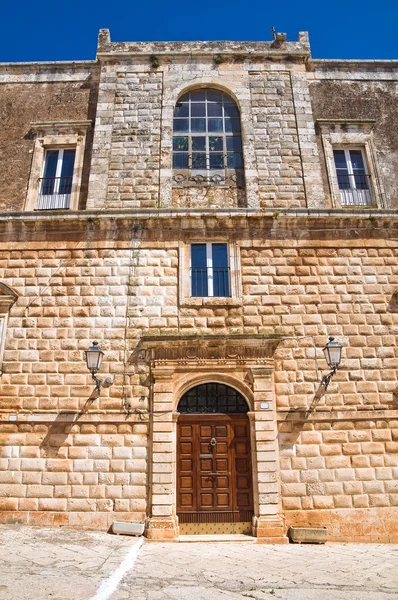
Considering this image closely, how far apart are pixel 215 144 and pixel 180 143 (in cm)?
87

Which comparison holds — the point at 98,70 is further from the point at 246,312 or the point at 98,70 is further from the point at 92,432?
the point at 92,432

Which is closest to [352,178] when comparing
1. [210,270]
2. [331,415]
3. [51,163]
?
[210,270]

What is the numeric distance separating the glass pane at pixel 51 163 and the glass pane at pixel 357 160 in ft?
24.3

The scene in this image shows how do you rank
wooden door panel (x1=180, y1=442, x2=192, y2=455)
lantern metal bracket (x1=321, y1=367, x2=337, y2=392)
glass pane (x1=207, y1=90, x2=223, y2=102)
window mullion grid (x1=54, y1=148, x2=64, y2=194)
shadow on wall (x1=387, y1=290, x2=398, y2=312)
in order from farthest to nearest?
glass pane (x1=207, y1=90, x2=223, y2=102)
window mullion grid (x1=54, y1=148, x2=64, y2=194)
shadow on wall (x1=387, y1=290, x2=398, y2=312)
lantern metal bracket (x1=321, y1=367, x2=337, y2=392)
wooden door panel (x1=180, y1=442, x2=192, y2=455)

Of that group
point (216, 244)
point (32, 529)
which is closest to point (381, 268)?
point (216, 244)

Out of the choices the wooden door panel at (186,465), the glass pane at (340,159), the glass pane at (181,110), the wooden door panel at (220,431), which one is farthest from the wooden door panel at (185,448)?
the glass pane at (181,110)

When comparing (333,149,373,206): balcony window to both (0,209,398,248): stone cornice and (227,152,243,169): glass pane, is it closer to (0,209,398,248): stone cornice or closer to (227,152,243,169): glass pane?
(0,209,398,248): stone cornice

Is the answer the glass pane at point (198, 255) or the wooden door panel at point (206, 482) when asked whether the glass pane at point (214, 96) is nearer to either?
the glass pane at point (198, 255)

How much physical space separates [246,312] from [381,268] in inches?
125

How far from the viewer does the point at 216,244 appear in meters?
10.5

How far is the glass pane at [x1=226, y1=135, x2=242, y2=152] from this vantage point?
38.4ft

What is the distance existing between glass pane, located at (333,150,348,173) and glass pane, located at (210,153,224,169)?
9.33ft

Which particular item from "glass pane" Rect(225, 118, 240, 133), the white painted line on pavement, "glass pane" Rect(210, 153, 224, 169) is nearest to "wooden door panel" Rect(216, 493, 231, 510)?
the white painted line on pavement

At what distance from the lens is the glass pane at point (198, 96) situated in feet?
40.4
